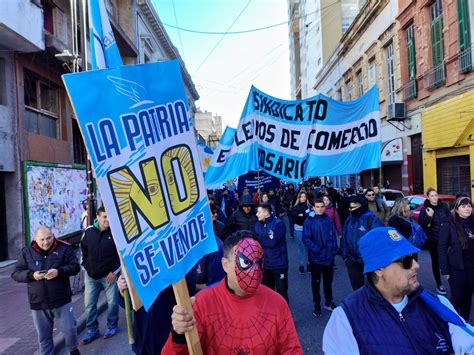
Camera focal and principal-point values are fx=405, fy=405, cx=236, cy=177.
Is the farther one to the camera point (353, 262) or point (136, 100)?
point (353, 262)

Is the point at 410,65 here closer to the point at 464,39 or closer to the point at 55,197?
the point at 464,39

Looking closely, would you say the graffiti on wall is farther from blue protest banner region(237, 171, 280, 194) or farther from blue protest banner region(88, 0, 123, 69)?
blue protest banner region(88, 0, 123, 69)

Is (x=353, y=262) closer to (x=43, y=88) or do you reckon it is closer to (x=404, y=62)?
(x=43, y=88)

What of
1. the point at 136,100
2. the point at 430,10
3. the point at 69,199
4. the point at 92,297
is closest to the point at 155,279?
the point at 136,100

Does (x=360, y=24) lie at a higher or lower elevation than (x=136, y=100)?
higher

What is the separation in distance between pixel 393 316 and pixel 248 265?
31.0 inches

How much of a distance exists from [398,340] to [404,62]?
63.3 ft

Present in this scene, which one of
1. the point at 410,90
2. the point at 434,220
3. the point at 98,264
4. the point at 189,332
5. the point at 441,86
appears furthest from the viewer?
the point at 410,90

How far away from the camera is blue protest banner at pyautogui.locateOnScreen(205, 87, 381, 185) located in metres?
7.44

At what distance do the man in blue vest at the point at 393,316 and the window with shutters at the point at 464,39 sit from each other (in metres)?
13.0

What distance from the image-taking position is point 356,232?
5.64 m

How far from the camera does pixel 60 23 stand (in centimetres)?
1420

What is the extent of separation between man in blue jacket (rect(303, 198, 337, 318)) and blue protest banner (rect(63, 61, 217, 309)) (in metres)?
4.18

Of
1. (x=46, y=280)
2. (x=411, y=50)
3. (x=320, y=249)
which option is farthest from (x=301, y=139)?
(x=411, y=50)
